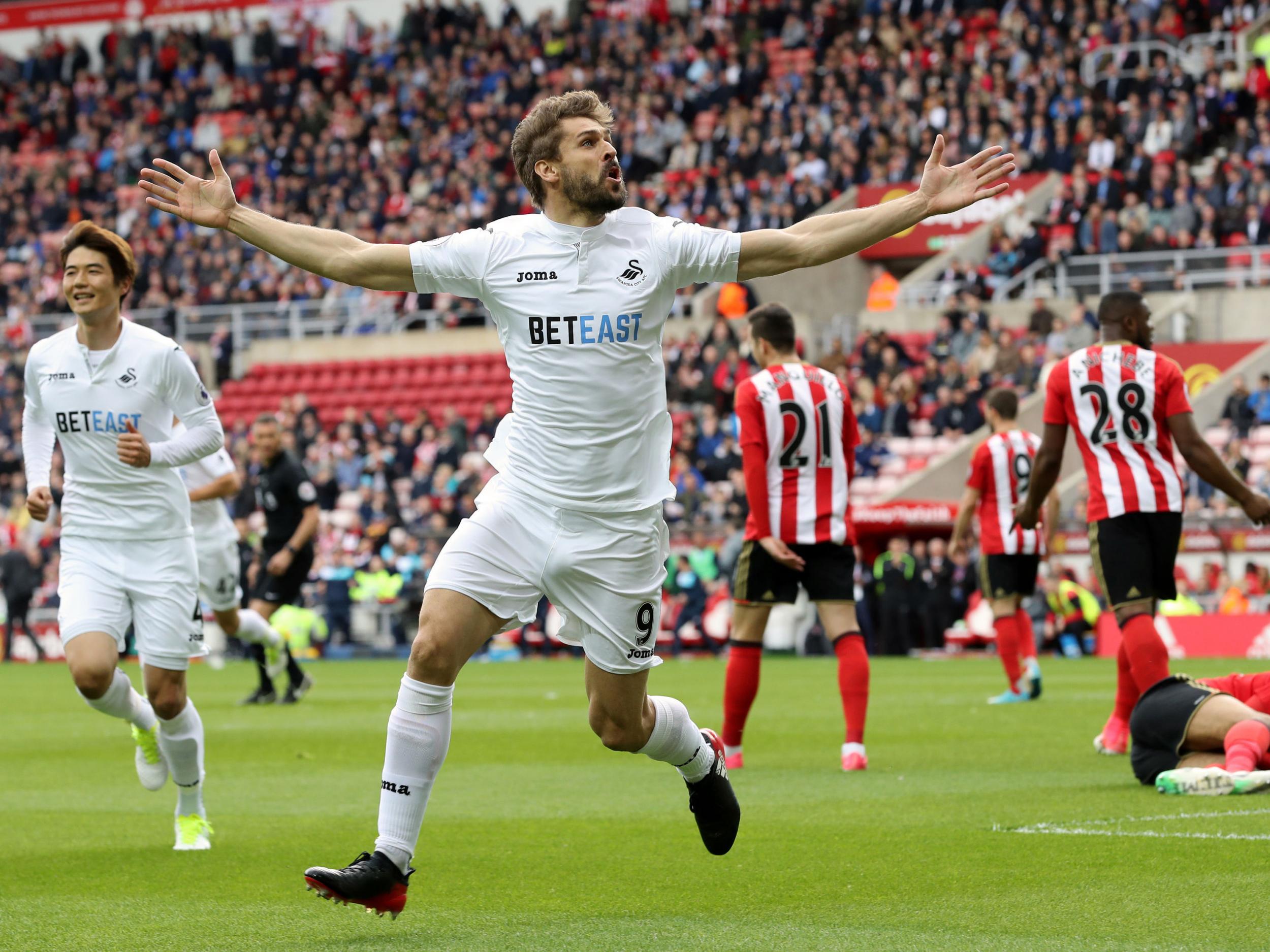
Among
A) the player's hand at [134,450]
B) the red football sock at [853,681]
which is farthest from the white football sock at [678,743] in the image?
the red football sock at [853,681]

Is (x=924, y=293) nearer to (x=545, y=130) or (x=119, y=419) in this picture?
(x=119, y=419)

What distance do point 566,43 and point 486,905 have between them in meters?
37.0

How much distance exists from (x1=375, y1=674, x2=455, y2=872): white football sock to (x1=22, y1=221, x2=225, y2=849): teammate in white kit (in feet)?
7.08

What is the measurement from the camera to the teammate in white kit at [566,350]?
5.62 meters

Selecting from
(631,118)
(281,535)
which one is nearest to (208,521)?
(281,535)

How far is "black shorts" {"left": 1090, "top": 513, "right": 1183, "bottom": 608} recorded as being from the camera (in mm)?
9391

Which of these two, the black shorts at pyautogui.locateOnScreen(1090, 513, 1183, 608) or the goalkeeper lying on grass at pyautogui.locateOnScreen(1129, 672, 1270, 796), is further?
the black shorts at pyautogui.locateOnScreen(1090, 513, 1183, 608)

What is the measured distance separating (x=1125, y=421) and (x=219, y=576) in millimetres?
7226

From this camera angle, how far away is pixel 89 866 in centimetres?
711

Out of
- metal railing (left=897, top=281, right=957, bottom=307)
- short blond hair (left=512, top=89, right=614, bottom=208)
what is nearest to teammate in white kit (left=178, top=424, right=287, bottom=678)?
short blond hair (left=512, top=89, right=614, bottom=208)

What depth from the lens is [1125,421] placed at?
9.62 meters

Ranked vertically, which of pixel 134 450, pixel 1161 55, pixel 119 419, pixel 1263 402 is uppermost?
pixel 1161 55

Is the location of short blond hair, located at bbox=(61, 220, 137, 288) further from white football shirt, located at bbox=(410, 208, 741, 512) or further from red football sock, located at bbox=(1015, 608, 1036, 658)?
red football sock, located at bbox=(1015, 608, 1036, 658)

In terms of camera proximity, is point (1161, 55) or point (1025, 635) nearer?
point (1025, 635)
